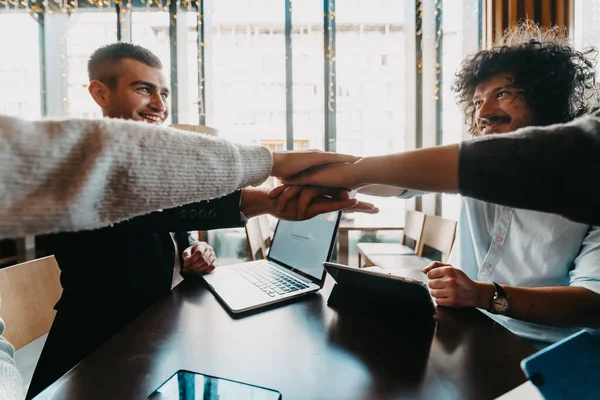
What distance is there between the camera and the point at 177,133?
51 cm

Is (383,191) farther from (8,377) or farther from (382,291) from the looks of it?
(8,377)

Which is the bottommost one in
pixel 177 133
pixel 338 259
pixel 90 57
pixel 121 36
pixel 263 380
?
pixel 338 259

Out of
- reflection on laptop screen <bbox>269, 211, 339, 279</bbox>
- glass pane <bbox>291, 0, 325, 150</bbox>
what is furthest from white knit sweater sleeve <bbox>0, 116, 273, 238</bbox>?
glass pane <bbox>291, 0, 325, 150</bbox>

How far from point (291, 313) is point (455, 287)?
417mm

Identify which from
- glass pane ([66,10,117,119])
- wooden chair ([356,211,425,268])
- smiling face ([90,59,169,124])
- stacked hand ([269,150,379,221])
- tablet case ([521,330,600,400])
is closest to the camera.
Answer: tablet case ([521,330,600,400])

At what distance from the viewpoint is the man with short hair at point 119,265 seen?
2.89 ft

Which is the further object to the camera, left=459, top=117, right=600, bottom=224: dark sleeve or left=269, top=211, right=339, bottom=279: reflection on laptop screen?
left=269, top=211, right=339, bottom=279: reflection on laptop screen

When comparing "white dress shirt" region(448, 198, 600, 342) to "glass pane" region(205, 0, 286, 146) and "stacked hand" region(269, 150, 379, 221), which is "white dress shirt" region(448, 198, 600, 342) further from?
"glass pane" region(205, 0, 286, 146)

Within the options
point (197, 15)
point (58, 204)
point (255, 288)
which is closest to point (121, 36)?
point (197, 15)

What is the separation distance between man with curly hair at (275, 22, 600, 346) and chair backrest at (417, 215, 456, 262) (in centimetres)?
116

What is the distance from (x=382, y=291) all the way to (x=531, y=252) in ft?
1.88

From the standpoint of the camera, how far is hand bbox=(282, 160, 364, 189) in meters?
0.72

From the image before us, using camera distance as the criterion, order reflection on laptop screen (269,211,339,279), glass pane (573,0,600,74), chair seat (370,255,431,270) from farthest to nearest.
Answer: chair seat (370,255,431,270) < glass pane (573,0,600,74) < reflection on laptop screen (269,211,339,279)

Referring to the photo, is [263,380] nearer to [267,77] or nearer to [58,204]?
[58,204]
